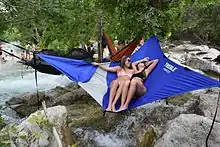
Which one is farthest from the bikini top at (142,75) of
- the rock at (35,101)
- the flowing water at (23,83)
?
the flowing water at (23,83)

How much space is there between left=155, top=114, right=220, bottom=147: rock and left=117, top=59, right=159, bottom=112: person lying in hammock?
546 mm

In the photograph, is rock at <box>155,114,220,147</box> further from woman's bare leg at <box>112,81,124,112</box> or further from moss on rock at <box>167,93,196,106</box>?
moss on rock at <box>167,93,196,106</box>

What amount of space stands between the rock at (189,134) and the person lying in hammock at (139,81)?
Answer: 546mm

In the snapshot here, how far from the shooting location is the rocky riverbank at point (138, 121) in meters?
2.79

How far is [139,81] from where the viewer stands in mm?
3385

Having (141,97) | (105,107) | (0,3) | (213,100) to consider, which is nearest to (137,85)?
(141,97)

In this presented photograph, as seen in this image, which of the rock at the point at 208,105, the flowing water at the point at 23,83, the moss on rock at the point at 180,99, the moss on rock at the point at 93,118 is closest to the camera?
the rock at the point at 208,105

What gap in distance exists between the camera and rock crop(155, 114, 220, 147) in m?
2.74


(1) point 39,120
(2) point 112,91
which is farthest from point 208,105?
(1) point 39,120

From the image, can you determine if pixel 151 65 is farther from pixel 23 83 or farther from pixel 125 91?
pixel 23 83

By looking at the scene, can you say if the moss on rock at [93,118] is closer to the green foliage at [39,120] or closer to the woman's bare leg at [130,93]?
the woman's bare leg at [130,93]

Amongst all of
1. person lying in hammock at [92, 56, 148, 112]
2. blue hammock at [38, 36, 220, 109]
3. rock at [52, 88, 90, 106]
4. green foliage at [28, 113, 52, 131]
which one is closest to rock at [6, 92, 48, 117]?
rock at [52, 88, 90, 106]

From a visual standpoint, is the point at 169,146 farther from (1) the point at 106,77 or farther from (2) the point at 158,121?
(1) the point at 106,77

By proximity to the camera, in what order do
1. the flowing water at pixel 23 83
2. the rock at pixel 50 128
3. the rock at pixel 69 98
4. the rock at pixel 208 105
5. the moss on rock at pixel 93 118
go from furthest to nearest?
the flowing water at pixel 23 83, the rock at pixel 69 98, the moss on rock at pixel 93 118, the rock at pixel 208 105, the rock at pixel 50 128
